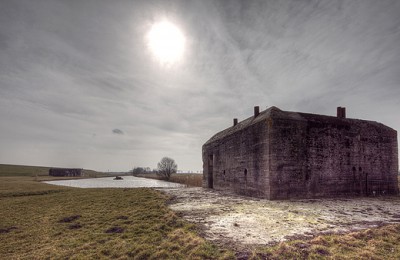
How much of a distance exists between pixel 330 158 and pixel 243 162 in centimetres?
596

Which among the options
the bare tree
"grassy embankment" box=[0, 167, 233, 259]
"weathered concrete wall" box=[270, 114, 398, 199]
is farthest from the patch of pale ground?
the bare tree

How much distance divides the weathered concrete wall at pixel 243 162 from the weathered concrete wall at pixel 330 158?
84 centimetres

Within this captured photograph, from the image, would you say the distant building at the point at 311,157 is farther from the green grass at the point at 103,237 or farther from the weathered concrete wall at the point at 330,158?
the green grass at the point at 103,237

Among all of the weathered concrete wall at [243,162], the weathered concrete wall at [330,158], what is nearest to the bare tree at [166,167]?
the weathered concrete wall at [243,162]

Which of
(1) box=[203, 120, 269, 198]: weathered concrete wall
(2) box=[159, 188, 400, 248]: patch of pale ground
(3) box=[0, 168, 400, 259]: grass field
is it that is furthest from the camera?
(1) box=[203, 120, 269, 198]: weathered concrete wall

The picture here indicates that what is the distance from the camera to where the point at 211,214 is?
897 centimetres

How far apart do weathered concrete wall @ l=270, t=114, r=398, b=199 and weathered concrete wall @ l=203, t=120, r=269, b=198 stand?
2.75 ft

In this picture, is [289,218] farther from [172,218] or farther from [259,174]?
[259,174]

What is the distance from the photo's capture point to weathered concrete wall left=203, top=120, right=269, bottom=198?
14094 millimetres

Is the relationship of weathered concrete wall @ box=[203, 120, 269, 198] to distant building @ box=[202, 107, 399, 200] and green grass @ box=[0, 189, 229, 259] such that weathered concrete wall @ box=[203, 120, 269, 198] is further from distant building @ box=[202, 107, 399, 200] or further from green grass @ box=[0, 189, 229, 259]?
green grass @ box=[0, 189, 229, 259]

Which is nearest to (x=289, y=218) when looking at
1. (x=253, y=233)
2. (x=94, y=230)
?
(x=253, y=233)

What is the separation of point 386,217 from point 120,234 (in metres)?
10.0

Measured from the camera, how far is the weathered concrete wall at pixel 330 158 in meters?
13.6

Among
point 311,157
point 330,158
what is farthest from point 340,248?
point 330,158
